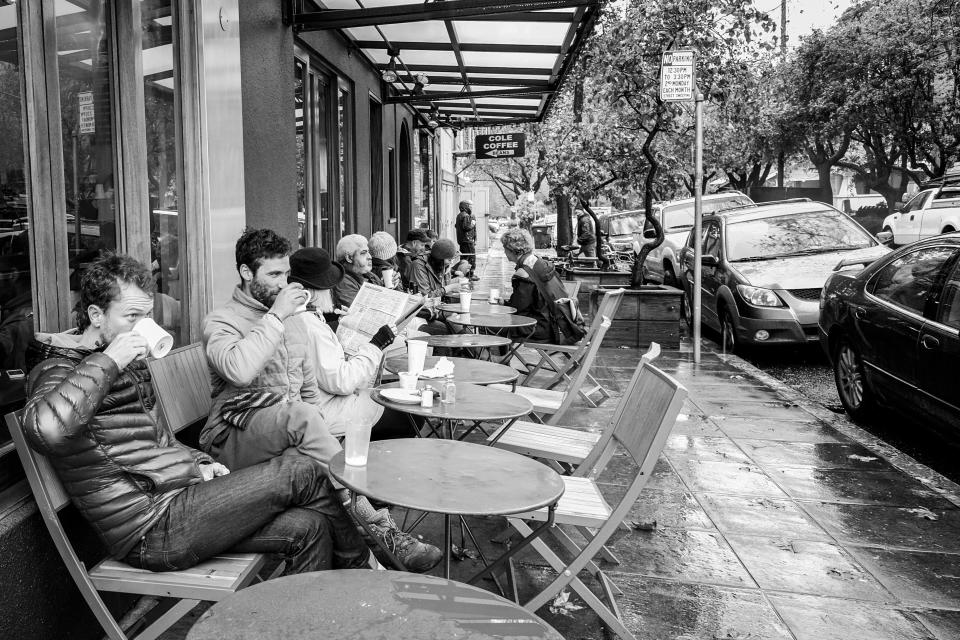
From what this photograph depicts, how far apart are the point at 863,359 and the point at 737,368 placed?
101 inches

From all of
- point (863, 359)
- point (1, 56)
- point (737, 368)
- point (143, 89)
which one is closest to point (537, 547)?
point (1, 56)

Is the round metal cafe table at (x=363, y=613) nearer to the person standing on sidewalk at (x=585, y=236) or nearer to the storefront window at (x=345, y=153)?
the storefront window at (x=345, y=153)

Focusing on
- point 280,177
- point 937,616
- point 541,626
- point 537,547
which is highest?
point 280,177

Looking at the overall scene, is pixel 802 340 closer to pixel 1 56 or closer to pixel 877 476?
pixel 877 476

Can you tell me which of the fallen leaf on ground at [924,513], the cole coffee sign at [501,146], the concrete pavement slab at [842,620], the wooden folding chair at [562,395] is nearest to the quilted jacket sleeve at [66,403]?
the concrete pavement slab at [842,620]

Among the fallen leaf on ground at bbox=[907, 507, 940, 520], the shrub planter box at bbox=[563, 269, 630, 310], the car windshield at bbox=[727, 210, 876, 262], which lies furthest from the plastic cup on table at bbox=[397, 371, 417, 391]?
the shrub planter box at bbox=[563, 269, 630, 310]

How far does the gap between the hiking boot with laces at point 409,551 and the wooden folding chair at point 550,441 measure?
2.81ft

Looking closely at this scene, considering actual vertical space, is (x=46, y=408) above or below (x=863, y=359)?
above

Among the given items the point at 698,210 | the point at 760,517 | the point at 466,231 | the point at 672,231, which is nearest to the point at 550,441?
the point at 760,517

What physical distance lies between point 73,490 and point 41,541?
14.2 inches

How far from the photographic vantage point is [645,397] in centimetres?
331

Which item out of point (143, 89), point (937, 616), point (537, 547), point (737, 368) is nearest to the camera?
point (537, 547)

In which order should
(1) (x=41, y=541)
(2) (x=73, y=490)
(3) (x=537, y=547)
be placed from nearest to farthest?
(2) (x=73, y=490), (1) (x=41, y=541), (3) (x=537, y=547)

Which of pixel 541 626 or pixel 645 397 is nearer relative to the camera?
pixel 541 626
